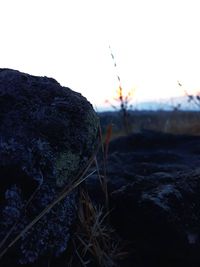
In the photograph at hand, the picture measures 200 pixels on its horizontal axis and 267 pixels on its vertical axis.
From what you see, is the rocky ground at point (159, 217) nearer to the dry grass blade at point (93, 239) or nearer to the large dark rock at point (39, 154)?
the dry grass blade at point (93, 239)

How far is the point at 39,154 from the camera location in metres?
2.09

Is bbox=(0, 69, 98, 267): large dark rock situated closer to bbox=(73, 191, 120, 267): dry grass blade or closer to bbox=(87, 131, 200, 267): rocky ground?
bbox=(73, 191, 120, 267): dry grass blade

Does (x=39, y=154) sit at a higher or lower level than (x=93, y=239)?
higher

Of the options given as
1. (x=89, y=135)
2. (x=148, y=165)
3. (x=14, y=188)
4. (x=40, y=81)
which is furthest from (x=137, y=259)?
(x=148, y=165)

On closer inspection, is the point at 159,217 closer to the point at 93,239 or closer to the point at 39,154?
the point at 93,239

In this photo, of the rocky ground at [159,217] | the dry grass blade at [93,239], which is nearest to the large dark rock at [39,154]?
the dry grass blade at [93,239]

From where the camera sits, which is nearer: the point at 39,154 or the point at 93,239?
the point at 39,154

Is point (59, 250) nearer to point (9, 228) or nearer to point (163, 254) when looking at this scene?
point (9, 228)

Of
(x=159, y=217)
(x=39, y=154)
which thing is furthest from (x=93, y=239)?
(x=39, y=154)

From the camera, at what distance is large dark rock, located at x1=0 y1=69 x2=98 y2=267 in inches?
77.5

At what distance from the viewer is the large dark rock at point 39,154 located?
1.97 m

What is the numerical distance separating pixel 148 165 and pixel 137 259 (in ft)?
3.86

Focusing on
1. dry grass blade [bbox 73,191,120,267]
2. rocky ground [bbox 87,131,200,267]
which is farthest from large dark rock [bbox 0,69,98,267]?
rocky ground [bbox 87,131,200,267]

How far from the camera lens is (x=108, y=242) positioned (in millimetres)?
2418
